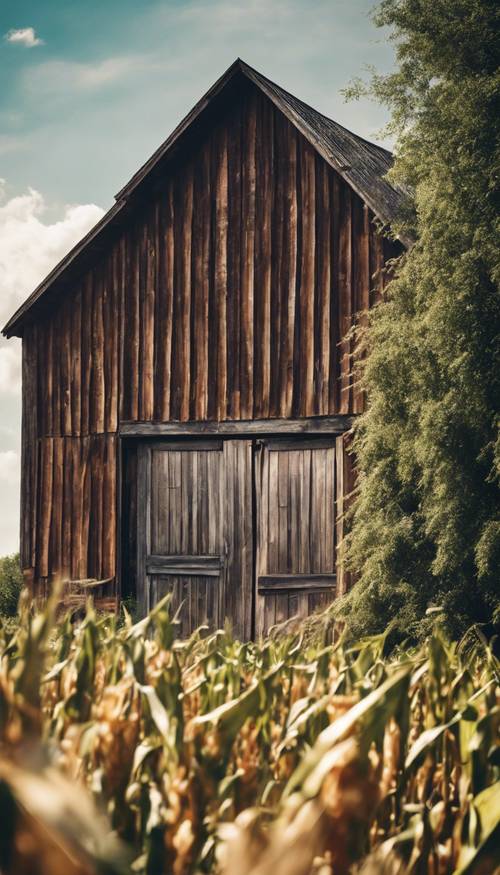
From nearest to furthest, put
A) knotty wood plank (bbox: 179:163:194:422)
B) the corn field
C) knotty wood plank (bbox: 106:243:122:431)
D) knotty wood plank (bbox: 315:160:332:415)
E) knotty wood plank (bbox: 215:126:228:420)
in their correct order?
the corn field
knotty wood plank (bbox: 315:160:332:415)
knotty wood plank (bbox: 215:126:228:420)
knotty wood plank (bbox: 179:163:194:422)
knotty wood plank (bbox: 106:243:122:431)

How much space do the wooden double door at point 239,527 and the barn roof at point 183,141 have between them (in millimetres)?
2515

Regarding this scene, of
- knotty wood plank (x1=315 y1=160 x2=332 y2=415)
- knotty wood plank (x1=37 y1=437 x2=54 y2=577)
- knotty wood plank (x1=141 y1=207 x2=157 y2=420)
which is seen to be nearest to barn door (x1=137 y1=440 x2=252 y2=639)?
knotty wood plank (x1=141 y1=207 x2=157 y2=420)

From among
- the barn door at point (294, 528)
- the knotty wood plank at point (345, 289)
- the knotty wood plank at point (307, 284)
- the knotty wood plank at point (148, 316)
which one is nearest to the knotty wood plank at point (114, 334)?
the knotty wood plank at point (148, 316)

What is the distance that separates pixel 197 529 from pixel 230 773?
10.6 meters

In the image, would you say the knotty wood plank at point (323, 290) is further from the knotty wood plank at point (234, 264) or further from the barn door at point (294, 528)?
the knotty wood plank at point (234, 264)

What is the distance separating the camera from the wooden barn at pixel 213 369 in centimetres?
1152

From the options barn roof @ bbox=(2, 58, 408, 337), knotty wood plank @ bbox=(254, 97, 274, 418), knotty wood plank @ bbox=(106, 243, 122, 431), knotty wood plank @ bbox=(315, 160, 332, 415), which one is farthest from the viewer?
knotty wood plank @ bbox=(106, 243, 122, 431)

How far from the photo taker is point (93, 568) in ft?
41.5

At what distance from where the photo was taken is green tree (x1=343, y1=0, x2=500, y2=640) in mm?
8883

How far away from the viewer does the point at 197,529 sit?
12.2 m

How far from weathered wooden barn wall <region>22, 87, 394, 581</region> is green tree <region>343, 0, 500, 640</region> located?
1553 mm

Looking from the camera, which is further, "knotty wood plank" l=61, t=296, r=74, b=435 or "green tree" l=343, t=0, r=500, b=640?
"knotty wood plank" l=61, t=296, r=74, b=435

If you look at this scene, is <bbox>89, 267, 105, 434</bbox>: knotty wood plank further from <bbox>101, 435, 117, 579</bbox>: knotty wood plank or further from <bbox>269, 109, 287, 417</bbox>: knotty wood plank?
<bbox>269, 109, 287, 417</bbox>: knotty wood plank

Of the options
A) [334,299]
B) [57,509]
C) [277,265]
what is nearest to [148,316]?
[277,265]
